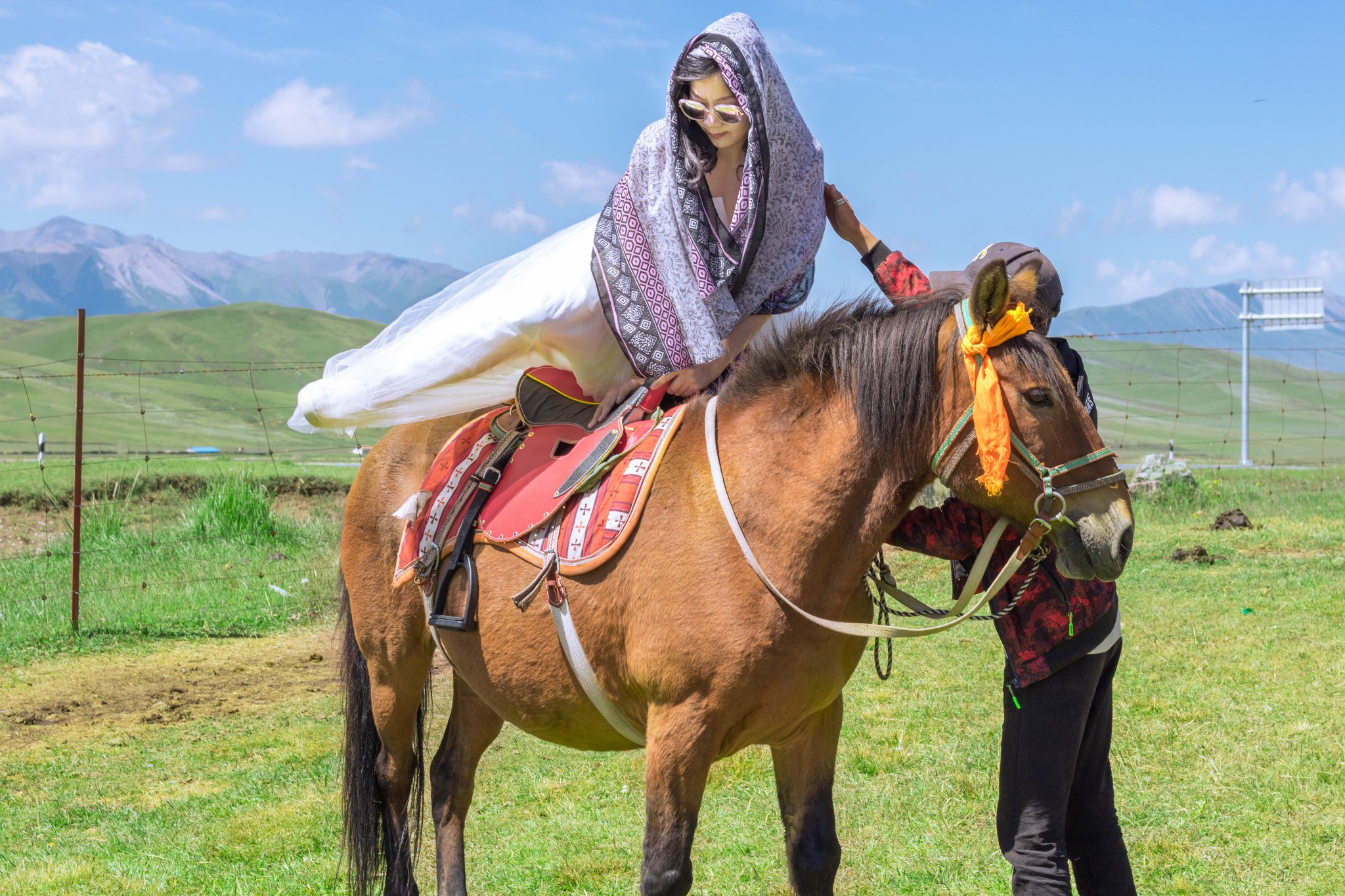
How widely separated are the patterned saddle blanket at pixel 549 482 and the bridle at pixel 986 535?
227 mm

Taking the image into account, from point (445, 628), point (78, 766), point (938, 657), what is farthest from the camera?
point (938, 657)

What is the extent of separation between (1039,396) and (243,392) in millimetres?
82221

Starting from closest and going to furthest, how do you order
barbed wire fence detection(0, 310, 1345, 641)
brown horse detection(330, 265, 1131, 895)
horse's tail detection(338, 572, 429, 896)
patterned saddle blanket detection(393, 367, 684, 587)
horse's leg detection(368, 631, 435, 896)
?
brown horse detection(330, 265, 1131, 895) < patterned saddle blanket detection(393, 367, 684, 587) < horse's leg detection(368, 631, 435, 896) < horse's tail detection(338, 572, 429, 896) < barbed wire fence detection(0, 310, 1345, 641)

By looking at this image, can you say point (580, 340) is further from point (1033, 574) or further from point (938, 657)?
point (938, 657)

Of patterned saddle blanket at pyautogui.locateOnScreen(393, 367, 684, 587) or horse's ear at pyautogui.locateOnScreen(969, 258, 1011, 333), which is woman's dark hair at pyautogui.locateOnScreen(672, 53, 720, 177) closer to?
patterned saddle blanket at pyautogui.locateOnScreen(393, 367, 684, 587)

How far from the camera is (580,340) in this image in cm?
294

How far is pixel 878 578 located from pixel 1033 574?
369mm

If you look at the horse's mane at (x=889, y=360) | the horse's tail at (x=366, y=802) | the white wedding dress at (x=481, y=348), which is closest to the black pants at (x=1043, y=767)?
the horse's mane at (x=889, y=360)

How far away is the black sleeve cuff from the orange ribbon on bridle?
0.67 m

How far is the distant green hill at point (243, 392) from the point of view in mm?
43188

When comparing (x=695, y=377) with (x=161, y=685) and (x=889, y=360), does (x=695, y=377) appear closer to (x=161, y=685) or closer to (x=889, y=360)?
(x=889, y=360)

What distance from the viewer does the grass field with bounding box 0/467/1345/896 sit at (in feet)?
13.0

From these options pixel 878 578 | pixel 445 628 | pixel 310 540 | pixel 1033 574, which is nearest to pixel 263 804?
pixel 445 628

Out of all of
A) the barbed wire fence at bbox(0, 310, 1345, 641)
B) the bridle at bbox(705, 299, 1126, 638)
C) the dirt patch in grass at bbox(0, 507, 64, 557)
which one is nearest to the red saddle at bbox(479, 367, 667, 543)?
the bridle at bbox(705, 299, 1126, 638)
